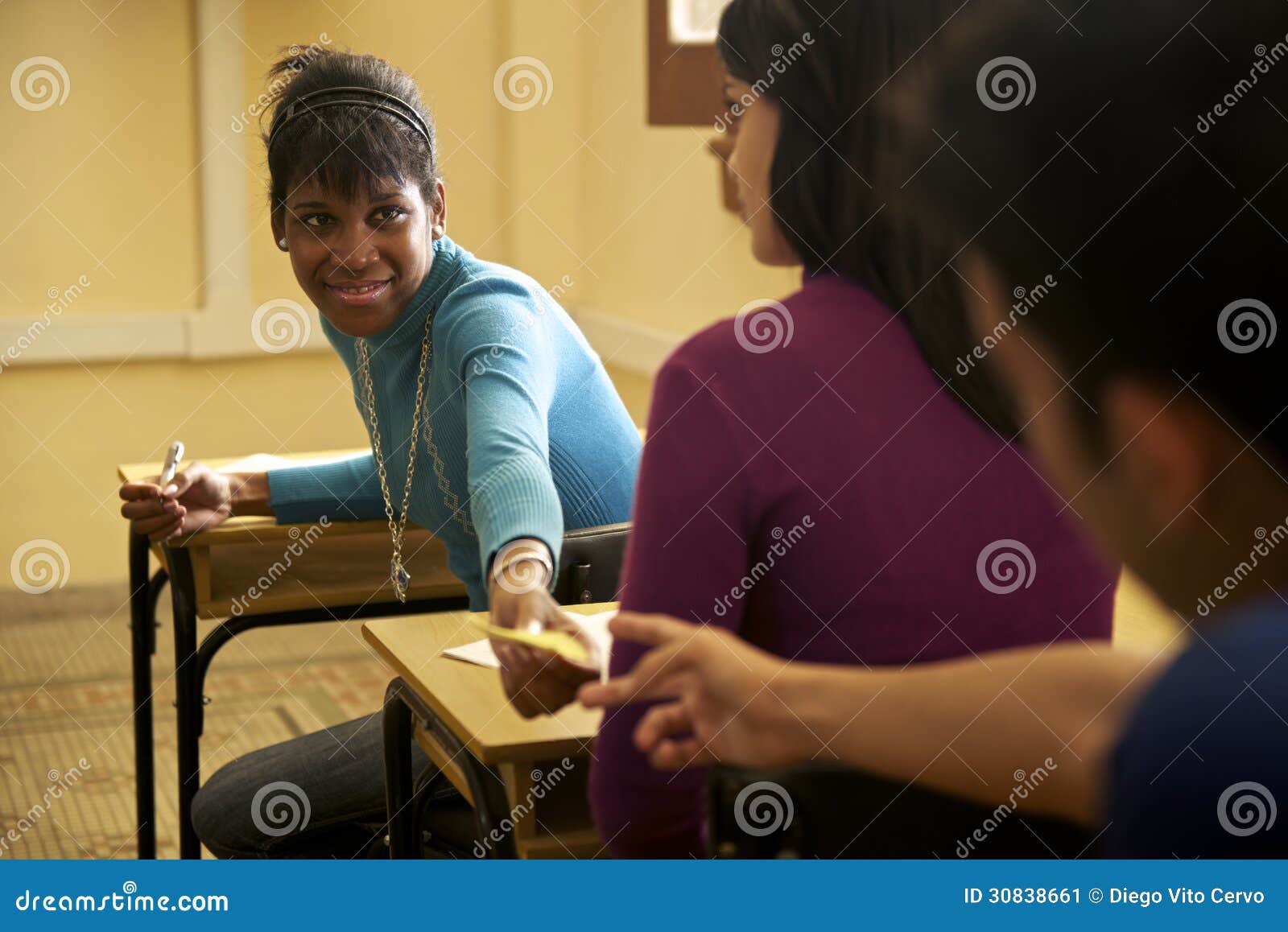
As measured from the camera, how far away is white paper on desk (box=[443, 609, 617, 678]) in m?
1.18

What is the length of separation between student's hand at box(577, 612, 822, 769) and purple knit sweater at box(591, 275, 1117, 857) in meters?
0.07

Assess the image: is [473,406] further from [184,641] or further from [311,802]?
[184,641]

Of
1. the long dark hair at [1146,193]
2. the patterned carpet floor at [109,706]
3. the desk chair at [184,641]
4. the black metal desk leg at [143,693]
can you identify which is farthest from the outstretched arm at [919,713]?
the patterned carpet floor at [109,706]

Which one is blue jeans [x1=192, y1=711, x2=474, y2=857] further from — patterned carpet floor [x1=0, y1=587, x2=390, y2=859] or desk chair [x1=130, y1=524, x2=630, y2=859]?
patterned carpet floor [x1=0, y1=587, x2=390, y2=859]

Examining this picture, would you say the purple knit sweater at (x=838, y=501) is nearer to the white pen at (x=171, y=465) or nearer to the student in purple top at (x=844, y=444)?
the student in purple top at (x=844, y=444)

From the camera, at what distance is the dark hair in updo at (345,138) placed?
5.57ft

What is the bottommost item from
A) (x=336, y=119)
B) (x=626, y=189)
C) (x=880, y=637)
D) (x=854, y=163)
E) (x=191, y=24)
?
(x=880, y=637)

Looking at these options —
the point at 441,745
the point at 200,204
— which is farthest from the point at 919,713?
the point at 200,204

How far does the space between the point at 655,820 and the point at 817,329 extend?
325 millimetres

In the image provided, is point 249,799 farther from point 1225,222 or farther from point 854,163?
point 1225,222

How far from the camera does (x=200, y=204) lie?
3.90 meters

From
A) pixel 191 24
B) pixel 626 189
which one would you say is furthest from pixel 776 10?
pixel 191 24

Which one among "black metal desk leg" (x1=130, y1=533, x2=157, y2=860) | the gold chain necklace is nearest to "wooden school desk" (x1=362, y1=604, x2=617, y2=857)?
the gold chain necklace

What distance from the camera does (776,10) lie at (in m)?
0.89
